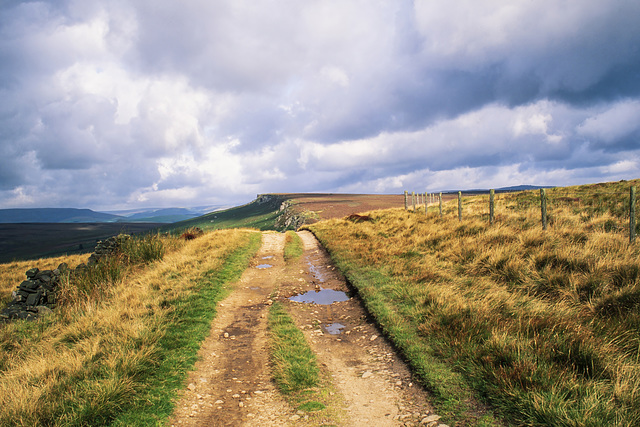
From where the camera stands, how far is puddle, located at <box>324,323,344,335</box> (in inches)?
308

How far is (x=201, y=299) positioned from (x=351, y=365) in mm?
5462

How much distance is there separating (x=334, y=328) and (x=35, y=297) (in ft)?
37.5

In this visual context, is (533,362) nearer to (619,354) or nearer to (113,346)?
(619,354)

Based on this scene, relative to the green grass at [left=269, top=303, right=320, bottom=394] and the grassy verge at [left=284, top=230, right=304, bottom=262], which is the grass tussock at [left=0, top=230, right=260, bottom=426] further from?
the grassy verge at [left=284, top=230, right=304, bottom=262]

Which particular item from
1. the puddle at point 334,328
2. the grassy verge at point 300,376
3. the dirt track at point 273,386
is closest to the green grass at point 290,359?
the grassy verge at point 300,376

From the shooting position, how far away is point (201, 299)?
9500 millimetres

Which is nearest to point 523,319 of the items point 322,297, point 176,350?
point 322,297

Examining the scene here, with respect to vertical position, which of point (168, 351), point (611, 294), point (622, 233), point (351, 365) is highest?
point (622, 233)

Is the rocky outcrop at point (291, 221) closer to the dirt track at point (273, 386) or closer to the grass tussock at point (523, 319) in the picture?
the grass tussock at point (523, 319)

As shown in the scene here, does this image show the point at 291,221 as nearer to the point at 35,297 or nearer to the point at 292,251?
the point at 292,251

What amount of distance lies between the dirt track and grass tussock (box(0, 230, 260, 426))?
398 mm

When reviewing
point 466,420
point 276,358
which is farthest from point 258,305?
point 466,420

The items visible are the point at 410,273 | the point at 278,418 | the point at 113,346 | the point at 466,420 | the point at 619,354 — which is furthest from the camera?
the point at 410,273

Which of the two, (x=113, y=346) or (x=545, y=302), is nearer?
(x=113, y=346)
